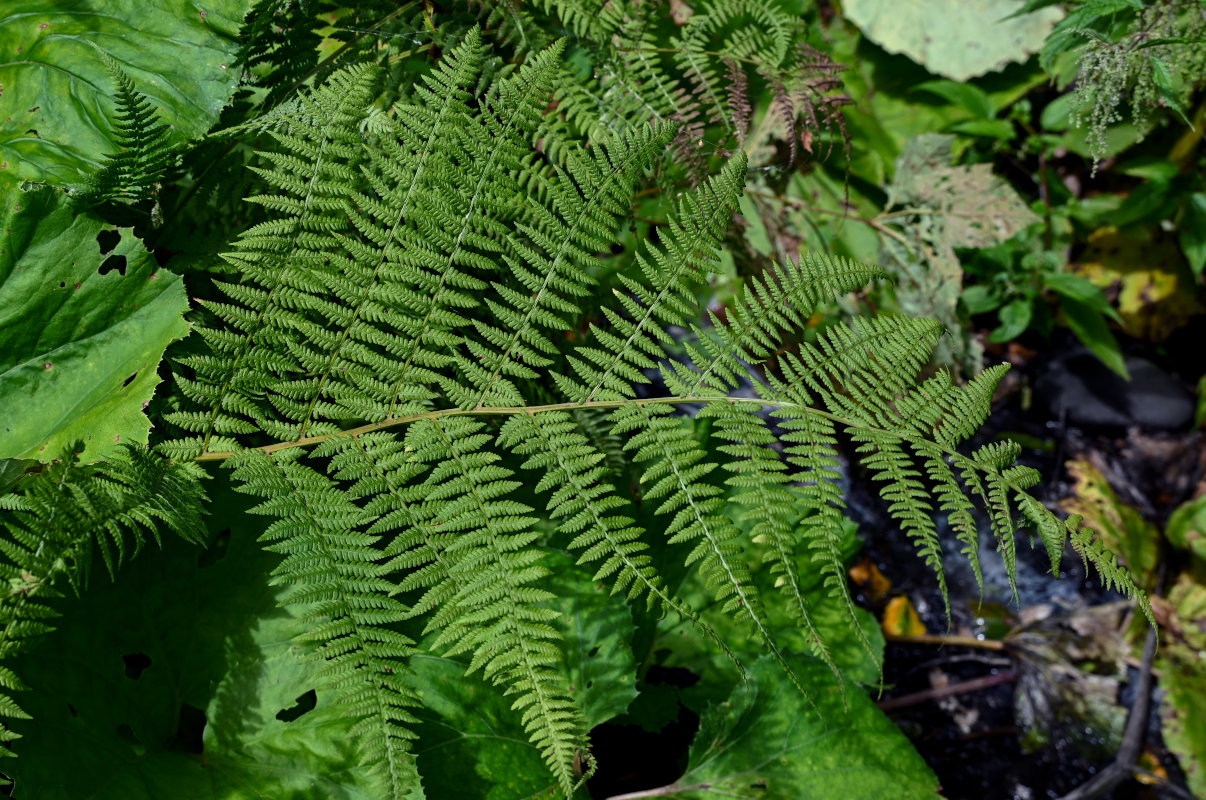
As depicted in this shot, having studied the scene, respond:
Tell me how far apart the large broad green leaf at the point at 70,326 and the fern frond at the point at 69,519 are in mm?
272

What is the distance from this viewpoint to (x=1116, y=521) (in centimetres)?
330

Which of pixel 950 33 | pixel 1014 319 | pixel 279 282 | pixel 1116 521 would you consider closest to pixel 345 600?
pixel 279 282

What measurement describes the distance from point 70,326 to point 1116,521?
11.7 feet

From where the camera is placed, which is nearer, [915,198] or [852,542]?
[852,542]

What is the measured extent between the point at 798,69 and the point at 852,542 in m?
1.30

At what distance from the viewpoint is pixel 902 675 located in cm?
291

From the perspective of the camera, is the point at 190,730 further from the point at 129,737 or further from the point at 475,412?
the point at 475,412

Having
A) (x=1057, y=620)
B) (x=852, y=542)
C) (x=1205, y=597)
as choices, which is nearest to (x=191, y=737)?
(x=852, y=542)

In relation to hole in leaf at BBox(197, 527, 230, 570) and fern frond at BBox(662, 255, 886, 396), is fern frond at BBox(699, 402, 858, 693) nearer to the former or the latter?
fern frond at BBox(662, 255, 886, 396)

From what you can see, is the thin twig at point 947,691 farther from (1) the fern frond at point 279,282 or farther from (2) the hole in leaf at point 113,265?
(2) the hole in leaf at point 113,265

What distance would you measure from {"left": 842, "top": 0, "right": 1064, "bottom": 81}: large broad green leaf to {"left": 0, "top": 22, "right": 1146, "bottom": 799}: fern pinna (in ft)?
8.67

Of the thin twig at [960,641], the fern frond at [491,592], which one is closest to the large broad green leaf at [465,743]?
the fern frond at [491,592]

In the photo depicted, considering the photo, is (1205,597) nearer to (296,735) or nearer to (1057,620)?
(1057,620)

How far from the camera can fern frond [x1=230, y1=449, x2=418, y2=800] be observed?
112 cm
